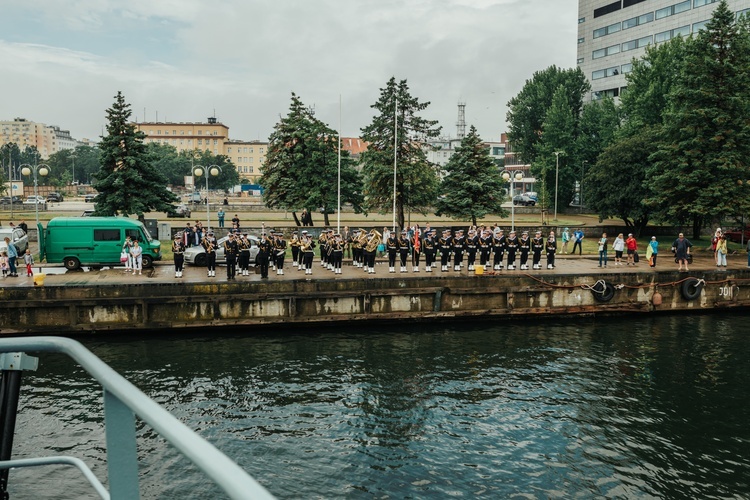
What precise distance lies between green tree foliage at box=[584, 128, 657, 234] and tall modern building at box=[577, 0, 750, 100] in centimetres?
2790

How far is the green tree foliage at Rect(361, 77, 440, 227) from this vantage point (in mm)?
44469

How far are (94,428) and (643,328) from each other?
22.0m

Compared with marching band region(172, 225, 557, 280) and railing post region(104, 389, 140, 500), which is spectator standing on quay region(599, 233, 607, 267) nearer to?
marching band region(172, 225, 557, 280)

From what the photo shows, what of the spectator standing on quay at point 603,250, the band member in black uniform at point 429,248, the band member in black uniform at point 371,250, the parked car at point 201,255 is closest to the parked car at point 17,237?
the parked car at point 201,255

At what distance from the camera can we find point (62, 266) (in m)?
28.9

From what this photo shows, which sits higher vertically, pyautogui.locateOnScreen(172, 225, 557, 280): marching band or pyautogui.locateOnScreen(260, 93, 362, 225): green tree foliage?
pyautogui.locateOnScreen(260, 93, 362, 225): green tree foliage

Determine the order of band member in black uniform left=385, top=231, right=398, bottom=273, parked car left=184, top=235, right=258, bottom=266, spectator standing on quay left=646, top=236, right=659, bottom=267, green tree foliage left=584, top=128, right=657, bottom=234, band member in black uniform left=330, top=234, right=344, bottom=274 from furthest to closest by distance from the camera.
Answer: green tree foliage left=584, top=128, right=657, bottom=234, spectator standing on quay left=646, top=236, right=659, bottom=267, parked car left=184, top=235, right=258, bottom=266, band member in black uniform left=385, top=231, right=398, bottom=273, band member in black uniform left=330, top=234, right=344, bottom=274

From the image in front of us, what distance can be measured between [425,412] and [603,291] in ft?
49.6

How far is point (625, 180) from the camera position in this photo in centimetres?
4641

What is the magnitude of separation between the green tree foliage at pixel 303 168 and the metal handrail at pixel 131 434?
42.4m

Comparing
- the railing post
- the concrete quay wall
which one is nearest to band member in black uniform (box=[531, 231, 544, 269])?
the concrete quay wall

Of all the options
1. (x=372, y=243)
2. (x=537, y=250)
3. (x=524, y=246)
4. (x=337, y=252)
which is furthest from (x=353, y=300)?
(x=537, y=250)

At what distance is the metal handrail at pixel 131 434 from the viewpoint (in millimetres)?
1224

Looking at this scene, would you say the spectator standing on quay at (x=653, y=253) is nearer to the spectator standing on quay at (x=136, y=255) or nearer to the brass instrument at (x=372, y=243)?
the brass instrument at (x=372, y=243)
